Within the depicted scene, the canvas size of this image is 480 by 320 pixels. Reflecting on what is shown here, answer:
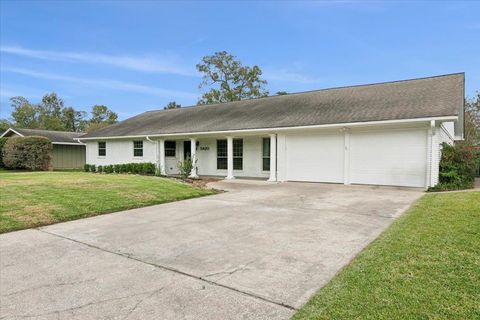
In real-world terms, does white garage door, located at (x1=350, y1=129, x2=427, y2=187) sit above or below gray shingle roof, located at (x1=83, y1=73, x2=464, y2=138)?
below

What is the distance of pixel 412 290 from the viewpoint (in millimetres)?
2939

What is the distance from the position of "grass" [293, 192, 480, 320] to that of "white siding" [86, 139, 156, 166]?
52.3 ft

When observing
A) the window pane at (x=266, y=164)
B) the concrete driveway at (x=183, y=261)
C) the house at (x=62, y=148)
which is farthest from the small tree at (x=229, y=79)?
the concrete driveway at (x=183, y=261)

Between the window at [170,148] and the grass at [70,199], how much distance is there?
7.66 meters

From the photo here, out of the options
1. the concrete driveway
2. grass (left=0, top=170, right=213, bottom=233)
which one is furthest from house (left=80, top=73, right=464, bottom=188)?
grass (left=0, top=170, right=213, bottom=233)

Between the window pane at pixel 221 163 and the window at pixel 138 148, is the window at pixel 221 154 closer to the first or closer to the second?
the window pane at pixel 221 163

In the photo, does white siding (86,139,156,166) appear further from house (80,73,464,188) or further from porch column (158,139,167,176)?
porch column (158,139,167,176)

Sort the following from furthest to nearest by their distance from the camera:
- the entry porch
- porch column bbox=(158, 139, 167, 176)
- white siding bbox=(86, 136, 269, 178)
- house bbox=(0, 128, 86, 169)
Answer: house bbox=(0, 128, 86, 169), porch column bbox=(158, 139, 167, 176), white siding bbox=(86, 136, 269, 178), the entry porch

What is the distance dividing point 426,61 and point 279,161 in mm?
15963

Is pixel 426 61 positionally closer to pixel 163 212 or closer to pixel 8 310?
pixel 163 212

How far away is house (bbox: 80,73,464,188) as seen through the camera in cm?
1120

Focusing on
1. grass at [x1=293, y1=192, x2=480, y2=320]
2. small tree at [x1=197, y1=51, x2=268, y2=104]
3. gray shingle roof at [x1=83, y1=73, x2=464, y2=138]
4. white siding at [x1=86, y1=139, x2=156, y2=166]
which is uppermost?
small tree at [x1=197, y1=51, x2=268, y2=104]

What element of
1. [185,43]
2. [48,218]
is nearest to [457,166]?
[48,218]

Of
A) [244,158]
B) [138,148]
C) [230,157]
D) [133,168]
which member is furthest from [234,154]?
[138,148]
